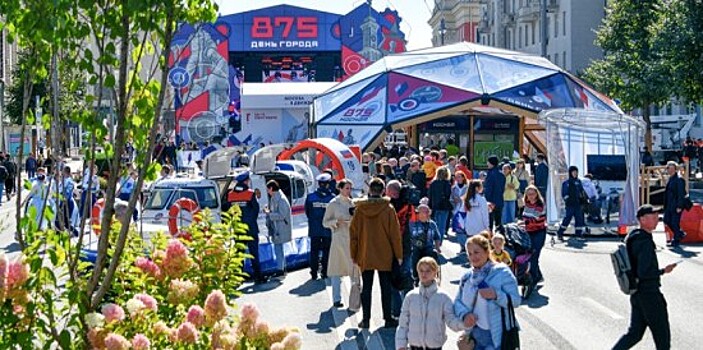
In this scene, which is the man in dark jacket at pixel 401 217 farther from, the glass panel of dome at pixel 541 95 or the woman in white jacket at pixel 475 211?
the glass panel of dome at pixel 541 95

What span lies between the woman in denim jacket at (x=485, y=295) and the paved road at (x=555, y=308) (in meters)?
3.15

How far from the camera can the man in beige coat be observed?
36.3 ft

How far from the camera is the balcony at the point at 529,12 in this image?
80.2m

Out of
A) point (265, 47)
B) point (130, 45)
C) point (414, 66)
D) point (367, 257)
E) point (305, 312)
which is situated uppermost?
point (265, 47)

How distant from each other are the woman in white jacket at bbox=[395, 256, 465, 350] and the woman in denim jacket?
1.29 ft

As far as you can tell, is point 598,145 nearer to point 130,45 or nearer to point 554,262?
point 554,262

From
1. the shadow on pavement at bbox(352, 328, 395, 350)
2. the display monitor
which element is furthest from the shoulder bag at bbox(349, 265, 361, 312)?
the display monitor

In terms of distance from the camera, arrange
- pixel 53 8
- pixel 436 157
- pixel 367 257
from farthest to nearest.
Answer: pixel 436 157 → pixel 367 257 → pixel 53 8

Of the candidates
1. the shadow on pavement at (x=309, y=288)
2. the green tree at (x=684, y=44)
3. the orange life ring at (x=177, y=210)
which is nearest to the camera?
the shadow on pavement at (x=309, y=288)

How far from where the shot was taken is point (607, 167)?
22.5 meters

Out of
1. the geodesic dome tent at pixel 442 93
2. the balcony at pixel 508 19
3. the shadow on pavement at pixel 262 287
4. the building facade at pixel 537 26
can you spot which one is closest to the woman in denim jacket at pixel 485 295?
the shadow on pavement at pixel 262 287

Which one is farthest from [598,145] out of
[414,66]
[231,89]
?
[231,89]

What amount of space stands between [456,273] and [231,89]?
50176 millimetres

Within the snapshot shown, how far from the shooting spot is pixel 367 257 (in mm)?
11117
